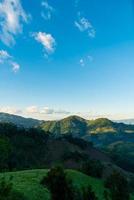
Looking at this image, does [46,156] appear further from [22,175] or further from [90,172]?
[22,175]

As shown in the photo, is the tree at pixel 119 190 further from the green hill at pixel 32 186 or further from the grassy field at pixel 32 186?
the green hill at pixel 32 186

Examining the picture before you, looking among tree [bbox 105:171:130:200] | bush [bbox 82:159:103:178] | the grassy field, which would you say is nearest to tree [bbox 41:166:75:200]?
tree [bbox 105:171:130:200]

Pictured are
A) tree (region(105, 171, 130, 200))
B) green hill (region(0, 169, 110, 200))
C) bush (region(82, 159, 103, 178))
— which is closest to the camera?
tree (region(105, 171, 130, 200))

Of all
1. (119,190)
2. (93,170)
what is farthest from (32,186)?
(93,170)

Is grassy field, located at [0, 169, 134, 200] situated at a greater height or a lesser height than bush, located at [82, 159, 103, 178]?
lesser

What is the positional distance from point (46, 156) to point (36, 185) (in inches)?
5290

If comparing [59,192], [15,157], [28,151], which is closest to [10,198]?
[59,192]

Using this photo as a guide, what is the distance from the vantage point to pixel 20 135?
614 ft

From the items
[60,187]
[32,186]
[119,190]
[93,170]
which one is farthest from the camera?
[93,170]

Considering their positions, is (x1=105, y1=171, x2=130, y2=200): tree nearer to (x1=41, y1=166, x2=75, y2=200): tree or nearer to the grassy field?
(x1=41, y1=166, x2=75, y2=200): tree

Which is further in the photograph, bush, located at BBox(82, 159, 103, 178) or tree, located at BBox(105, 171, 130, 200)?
bush, located at BBox(82, 159, 103, 178)

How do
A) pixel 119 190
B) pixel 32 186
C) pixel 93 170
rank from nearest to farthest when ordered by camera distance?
pixel 119 190, pixel 32 186, pixel 93 170

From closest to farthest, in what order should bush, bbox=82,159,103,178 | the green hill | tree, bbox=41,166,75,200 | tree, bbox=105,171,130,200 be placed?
tree, bbox=41,166,75,200
tree, bbox=105,171,130,200
the green hill
bush, bbox=82,159,103,178

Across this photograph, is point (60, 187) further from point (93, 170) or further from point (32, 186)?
point (93, 170)
